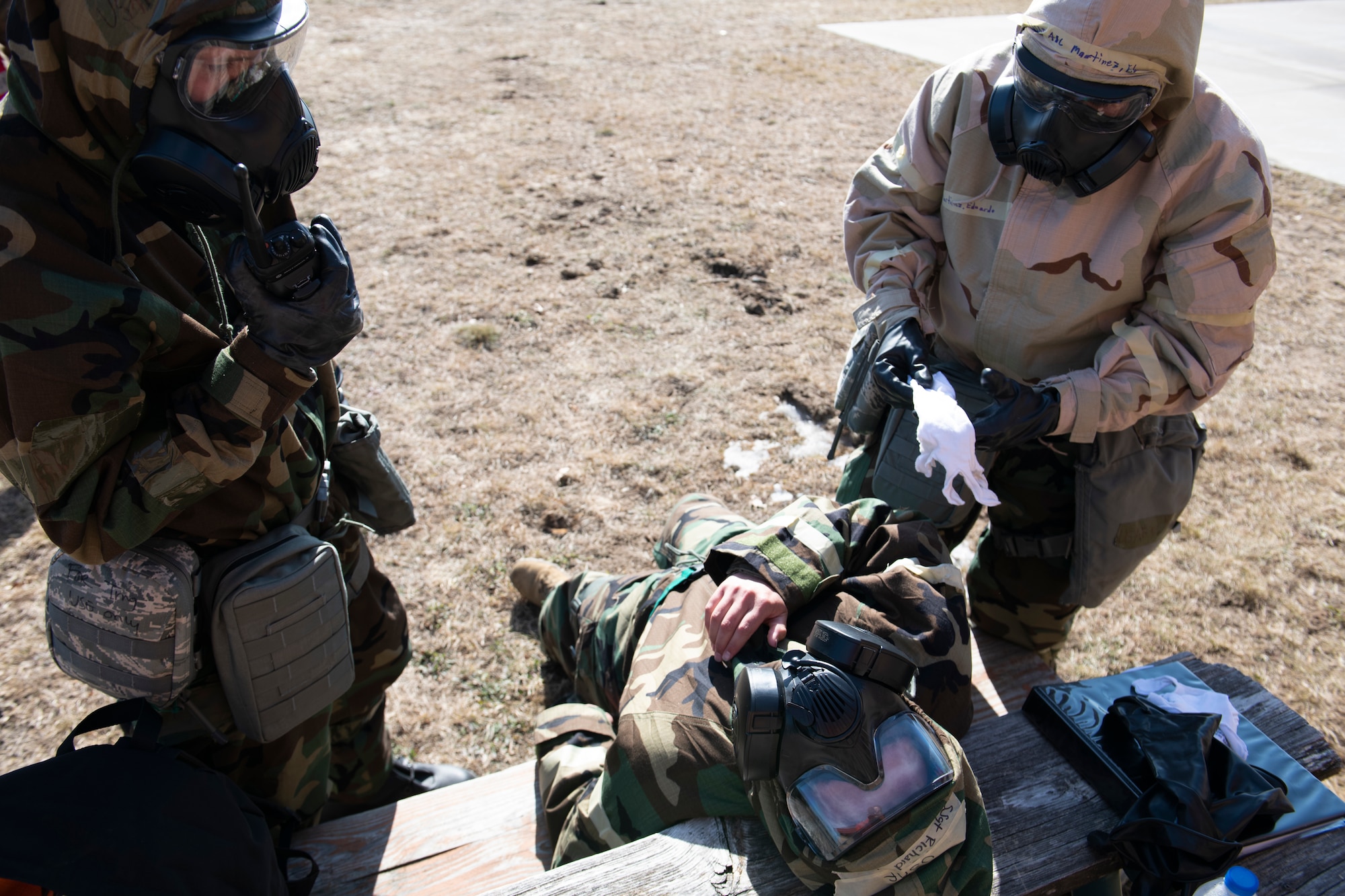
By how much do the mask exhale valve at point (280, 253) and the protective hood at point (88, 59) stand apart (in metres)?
0.23

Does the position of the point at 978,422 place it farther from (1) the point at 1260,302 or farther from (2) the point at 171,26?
(1) the point at 1260,302

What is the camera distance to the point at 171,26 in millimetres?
1514

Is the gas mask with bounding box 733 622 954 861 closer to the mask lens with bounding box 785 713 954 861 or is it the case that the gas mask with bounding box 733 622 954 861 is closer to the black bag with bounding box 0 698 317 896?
the mask lens with bounding box 785 713 954 861

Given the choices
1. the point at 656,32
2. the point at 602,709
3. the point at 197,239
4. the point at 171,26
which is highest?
the point at 171,26

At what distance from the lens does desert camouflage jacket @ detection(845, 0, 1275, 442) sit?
2.02 meters

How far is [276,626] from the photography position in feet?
6.12

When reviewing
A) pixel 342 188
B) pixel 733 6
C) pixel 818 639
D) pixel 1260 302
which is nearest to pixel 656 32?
pixel 733 6

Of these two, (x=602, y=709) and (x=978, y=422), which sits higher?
(x=978, y=422)

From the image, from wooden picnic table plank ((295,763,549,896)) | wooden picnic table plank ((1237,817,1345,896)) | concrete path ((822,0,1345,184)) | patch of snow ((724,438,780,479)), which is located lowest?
patch of snow ((724,438,780,479))

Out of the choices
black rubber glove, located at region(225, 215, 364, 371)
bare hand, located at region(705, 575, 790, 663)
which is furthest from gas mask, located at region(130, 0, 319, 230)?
bare hand, located at region(705, 575, 790, 663)

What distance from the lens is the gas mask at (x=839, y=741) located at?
5.22 feet

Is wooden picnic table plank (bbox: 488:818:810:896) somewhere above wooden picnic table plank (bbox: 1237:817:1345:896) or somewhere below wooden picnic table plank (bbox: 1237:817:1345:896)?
below

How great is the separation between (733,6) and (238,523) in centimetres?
1187

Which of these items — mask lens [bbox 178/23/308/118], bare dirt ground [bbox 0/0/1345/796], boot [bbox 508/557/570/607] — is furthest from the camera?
bare dirt ground [bbox 0/0/1345/796]
